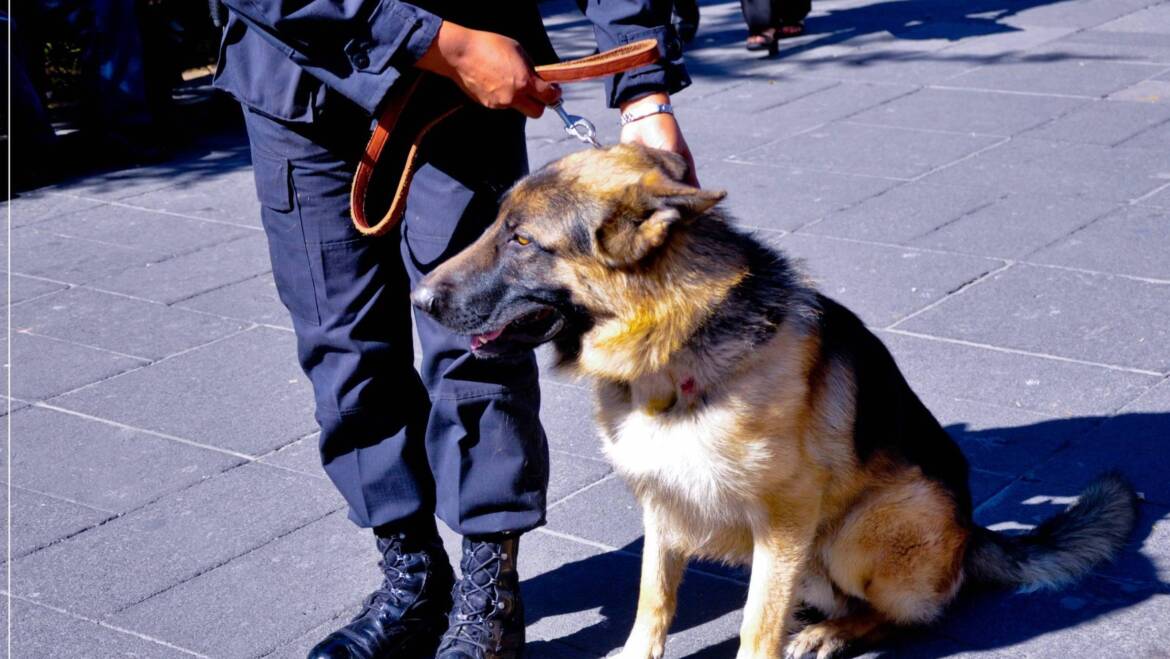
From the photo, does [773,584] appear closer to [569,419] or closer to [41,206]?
[569,419]

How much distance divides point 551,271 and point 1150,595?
179cm

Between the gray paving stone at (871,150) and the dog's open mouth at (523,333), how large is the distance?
182 inches

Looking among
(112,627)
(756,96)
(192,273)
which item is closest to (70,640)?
(112,627)

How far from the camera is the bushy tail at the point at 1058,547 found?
344 cm

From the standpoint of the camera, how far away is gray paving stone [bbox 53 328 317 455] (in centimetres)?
478

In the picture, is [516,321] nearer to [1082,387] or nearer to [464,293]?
[464,293]

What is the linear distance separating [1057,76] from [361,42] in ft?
23.5

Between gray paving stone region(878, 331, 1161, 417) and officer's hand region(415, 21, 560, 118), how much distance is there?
233cm

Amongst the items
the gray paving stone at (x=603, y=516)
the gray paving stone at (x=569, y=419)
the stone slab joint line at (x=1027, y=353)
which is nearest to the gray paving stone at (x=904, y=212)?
the stone slab joint line at (x=1027, y=353)

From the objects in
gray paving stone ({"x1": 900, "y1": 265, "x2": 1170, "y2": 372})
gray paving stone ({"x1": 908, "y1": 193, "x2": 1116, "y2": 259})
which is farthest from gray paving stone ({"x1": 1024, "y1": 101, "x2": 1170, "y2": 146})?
gray paving stone ({"x1": 900, "y1": 265, "x2": 1170, "y2": 372})

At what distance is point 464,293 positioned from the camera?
2910 mm

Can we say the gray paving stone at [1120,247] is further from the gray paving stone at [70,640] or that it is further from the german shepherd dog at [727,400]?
the gray paving stone at [70,640]

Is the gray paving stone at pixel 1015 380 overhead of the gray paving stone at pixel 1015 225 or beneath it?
beneath

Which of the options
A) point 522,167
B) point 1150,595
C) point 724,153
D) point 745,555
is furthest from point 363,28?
point 724,153
